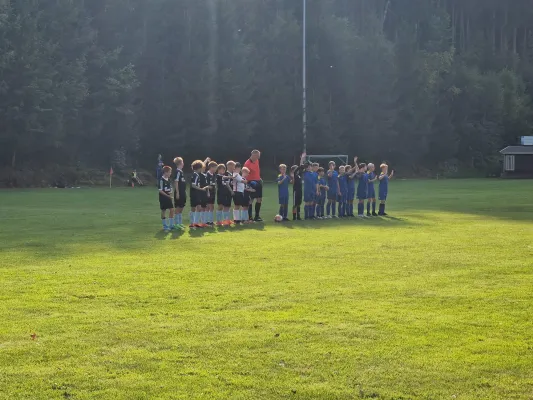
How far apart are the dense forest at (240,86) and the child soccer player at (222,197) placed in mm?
36426

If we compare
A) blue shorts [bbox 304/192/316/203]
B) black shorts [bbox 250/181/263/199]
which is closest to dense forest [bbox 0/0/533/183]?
blue shorts [bbox 304/192/316/203]

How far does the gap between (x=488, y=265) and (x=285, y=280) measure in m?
3.95

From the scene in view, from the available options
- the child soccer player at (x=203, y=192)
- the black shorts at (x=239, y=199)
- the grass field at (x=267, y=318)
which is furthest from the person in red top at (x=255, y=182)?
the grass field at (x=267, y=318)

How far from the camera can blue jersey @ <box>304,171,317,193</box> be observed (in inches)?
995

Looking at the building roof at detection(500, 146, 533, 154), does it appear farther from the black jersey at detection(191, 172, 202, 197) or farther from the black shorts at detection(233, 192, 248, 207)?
the black jersey at detection(191, 172, 202, 197)

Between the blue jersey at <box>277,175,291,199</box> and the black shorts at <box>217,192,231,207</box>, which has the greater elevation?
the blue jersey at <box>277,175,291,199</box>

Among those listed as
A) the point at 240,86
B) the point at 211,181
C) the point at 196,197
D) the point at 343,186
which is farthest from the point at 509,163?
the point at 196,197

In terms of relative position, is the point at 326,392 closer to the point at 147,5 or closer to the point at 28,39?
the point at 28,39

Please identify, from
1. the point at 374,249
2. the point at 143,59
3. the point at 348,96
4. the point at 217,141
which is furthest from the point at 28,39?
the point at 374,249

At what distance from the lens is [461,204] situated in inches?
1280

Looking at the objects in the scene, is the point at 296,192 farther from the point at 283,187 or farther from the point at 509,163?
the point at 509,163

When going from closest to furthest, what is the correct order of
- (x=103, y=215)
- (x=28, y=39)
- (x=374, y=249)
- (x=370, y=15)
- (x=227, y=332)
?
(x=227, y=332)
(x=374, y=249)
(x=103, y=215)
(x=28, y=39)
(x=370, y=15)

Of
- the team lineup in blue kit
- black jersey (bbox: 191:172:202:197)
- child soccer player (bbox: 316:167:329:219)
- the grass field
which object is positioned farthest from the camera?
child soccer player (bbox: 316:167:329:219)

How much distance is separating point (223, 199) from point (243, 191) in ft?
2.20
